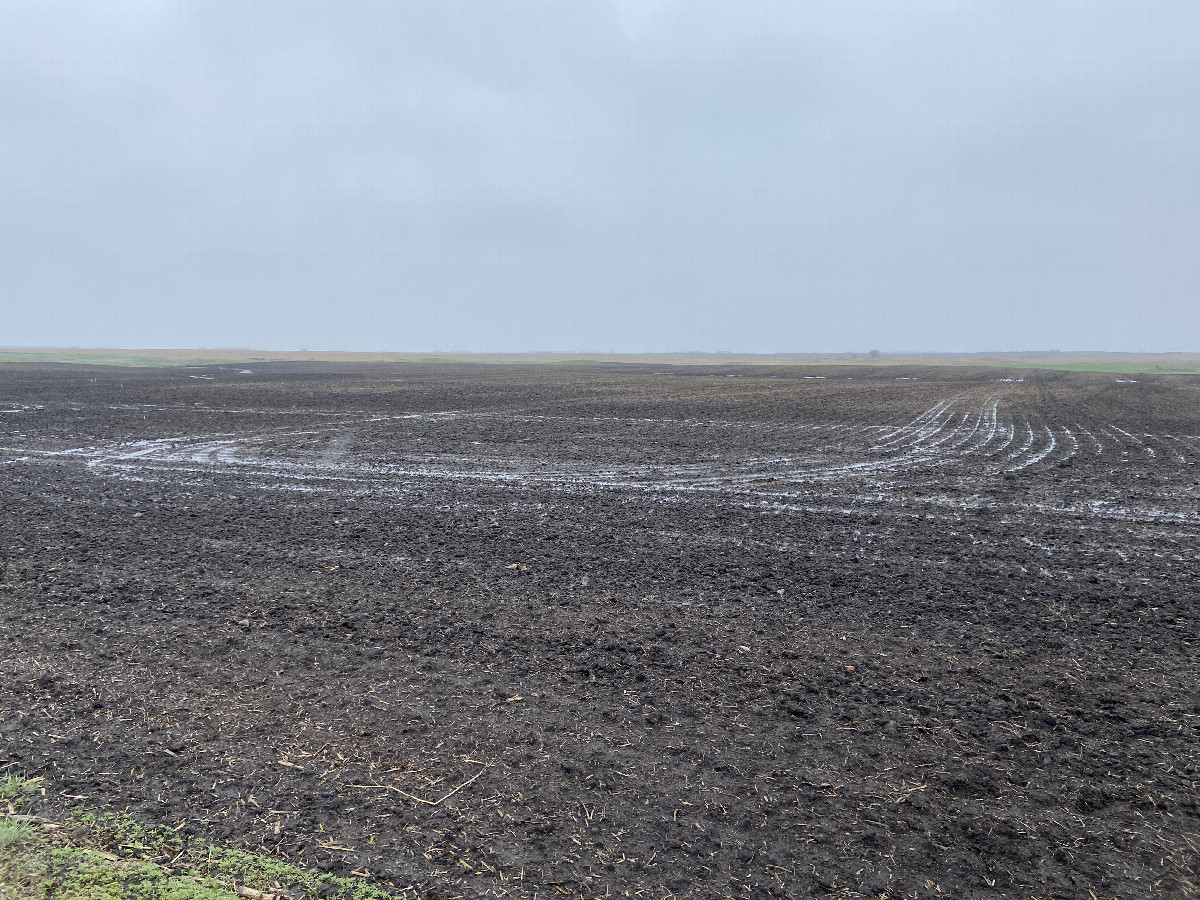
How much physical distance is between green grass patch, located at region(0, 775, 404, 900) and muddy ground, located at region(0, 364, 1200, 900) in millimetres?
105

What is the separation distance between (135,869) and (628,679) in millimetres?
2640

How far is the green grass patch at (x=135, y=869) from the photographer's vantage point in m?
2.85

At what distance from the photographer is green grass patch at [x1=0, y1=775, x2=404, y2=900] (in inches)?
112

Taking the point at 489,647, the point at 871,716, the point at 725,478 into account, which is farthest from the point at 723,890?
the point at 725,478

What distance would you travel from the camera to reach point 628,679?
4.68 m

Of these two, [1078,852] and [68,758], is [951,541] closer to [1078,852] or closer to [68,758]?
[1078,852]

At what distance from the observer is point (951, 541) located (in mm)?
7934

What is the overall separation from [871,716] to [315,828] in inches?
115

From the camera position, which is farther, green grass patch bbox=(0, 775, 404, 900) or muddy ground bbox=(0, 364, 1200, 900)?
muddy ground bbox=(0, 364, 1200, 900)

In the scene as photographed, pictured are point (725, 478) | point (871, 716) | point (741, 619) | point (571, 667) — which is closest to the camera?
point (871, 716)

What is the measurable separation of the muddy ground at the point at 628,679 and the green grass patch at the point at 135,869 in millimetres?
105

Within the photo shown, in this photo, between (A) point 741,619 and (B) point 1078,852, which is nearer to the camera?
(B) point 1078,852

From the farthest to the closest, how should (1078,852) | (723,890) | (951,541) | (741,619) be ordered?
(951,541), (741,619), (1078,852), (723,890)

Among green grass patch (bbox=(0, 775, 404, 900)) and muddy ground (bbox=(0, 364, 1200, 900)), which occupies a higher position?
muddy ground (bbox=(0, 364, 1200, 900))
